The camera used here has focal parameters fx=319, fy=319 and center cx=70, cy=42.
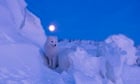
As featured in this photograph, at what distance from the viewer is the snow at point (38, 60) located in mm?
12500

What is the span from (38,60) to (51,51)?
1323 millimetres

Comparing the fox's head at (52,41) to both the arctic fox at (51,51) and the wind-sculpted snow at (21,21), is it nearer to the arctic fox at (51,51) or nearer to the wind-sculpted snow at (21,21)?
the arctic fox at (51,51)

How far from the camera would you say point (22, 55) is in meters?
13.7

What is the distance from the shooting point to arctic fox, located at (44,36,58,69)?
15.8 metres

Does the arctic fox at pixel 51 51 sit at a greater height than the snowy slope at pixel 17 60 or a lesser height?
greater

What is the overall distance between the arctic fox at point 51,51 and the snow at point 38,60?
300 millimetres

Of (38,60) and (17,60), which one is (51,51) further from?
(17,60)

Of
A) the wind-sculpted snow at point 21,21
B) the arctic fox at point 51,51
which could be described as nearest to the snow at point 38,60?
the wind-sculpted snow at point 21,21

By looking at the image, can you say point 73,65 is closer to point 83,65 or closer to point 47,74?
point 83,65

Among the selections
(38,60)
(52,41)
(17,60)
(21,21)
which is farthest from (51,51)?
(21,21)

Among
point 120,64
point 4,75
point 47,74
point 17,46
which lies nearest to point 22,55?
point 17,46

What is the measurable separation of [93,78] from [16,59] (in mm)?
3443

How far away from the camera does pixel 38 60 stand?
1477cm

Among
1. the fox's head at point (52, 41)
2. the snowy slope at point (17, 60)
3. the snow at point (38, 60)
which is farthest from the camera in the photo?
the fox's head at point (52, 41)
